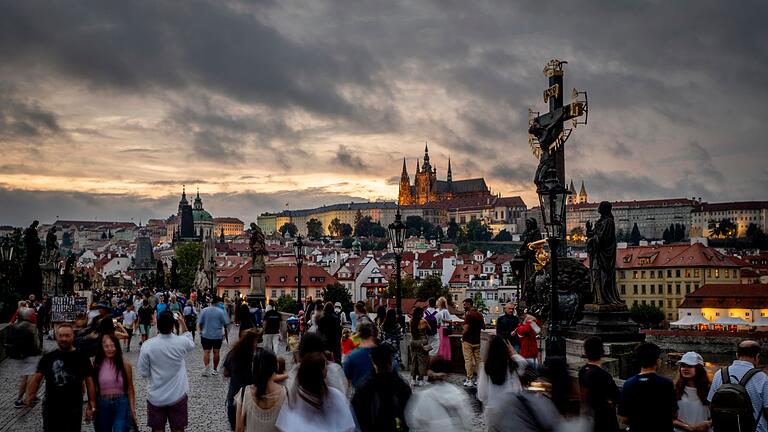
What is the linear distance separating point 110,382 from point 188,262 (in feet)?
307

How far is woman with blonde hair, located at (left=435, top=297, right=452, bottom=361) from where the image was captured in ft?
43.1

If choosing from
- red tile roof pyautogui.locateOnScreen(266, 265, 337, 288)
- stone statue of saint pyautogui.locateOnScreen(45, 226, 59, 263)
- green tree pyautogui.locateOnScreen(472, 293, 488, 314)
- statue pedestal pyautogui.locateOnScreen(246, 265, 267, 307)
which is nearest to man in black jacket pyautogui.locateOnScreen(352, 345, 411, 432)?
statue pedestal pyautogui.locateOnScreen(246, 265, 267, 307)

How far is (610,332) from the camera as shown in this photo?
40.6ft

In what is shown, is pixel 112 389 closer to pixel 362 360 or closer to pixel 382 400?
pixel 362 360

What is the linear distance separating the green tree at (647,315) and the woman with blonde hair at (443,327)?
6567 centimetres

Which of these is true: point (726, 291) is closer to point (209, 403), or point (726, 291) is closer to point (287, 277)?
point (287, 277)

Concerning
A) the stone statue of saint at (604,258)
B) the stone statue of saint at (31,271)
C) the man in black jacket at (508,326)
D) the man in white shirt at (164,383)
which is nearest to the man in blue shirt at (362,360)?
the man in white shirt at (164,383)

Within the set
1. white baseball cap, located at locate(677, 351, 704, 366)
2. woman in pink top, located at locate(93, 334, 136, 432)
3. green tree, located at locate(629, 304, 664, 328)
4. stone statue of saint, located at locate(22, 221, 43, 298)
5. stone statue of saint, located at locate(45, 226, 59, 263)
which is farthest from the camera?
green tree, located at locate(629, 304, 664, 328)

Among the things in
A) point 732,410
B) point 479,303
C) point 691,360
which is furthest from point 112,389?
point 479,303

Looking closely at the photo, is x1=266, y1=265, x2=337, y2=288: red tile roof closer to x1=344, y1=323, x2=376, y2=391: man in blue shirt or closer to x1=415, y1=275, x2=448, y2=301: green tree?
x1=415, y1=275, x2=448, y2=301: green tree

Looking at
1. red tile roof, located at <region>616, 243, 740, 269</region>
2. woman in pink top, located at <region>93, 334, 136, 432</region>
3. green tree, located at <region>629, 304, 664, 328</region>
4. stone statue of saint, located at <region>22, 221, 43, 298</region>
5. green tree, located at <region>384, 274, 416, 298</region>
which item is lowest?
green tree, located at <region>629, 304, 664, 328</region>

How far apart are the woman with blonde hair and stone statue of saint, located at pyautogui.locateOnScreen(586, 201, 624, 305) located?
2492mm

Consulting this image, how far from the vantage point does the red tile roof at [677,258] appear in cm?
8756

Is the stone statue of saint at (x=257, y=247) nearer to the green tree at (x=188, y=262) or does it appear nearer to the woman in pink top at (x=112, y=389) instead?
the woman in pink top at (x=112, y=389)
